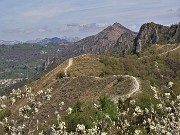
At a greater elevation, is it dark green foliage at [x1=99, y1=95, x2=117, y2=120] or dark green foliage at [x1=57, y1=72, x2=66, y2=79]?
dark green foliage at [x1=99, y1=95, x2=117, y2=120]

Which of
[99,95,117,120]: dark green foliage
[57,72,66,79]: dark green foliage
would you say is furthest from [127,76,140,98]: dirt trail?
[57,72,66,79]: dark green foliage

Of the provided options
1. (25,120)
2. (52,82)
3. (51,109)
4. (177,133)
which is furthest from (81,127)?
(52,82)

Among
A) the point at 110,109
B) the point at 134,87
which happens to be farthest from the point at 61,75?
the point at 110,109

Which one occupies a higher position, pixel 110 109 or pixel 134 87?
pixel 110 109

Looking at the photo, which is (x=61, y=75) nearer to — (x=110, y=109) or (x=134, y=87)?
(x=134, y=87)

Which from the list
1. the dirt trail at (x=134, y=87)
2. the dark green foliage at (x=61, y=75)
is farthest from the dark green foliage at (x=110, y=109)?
the dark green foliage at (x=61, y=75)

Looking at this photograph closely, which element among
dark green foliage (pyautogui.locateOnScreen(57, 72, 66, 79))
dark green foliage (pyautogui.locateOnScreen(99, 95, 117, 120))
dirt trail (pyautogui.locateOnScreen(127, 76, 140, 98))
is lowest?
dark green foliage (pyautogui.locateOnScreen(57, 72, 66, 79))

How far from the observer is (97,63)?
194375 millimetres

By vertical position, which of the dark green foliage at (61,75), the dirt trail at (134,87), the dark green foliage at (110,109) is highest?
the dark green foliage at (110,109)

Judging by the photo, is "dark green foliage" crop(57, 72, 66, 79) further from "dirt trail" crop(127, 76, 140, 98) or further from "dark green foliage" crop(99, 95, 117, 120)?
"dark green foliage" crop(99, 95, 117, 120)

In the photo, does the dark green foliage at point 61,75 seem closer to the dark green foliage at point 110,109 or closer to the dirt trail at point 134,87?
the dirt trail at point 134,87

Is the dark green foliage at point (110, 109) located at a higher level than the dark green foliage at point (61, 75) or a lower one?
higher

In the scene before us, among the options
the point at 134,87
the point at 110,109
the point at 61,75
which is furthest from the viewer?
the point at 61,75

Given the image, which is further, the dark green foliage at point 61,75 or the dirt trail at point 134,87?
the dark green foliage at point 61,75
